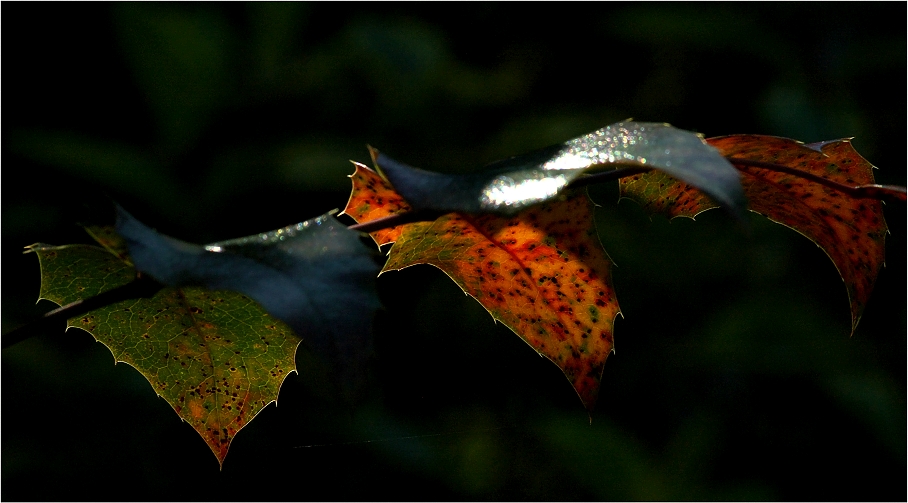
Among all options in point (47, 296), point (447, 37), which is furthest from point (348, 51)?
point (47, 296)

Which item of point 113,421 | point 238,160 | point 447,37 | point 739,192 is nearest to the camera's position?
point 739,192

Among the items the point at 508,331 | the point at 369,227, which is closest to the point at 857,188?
the point at 369,227

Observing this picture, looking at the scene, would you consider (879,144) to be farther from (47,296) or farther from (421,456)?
(47,296)

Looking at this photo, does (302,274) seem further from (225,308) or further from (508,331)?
(508,331)

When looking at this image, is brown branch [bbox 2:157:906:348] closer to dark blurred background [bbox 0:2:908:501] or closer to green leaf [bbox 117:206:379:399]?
green leaf [bbox 117:206:379:399]

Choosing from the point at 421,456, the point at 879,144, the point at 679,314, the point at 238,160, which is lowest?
the point at 421,456

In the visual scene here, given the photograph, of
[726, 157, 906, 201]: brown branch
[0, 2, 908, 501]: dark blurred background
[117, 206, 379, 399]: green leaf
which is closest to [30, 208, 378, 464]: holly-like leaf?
[117, 206, 379, 399]: green leaf

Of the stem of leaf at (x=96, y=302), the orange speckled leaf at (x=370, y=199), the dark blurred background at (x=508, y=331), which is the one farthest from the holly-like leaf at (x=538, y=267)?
the dark blurred background at (x=508, y=331)
